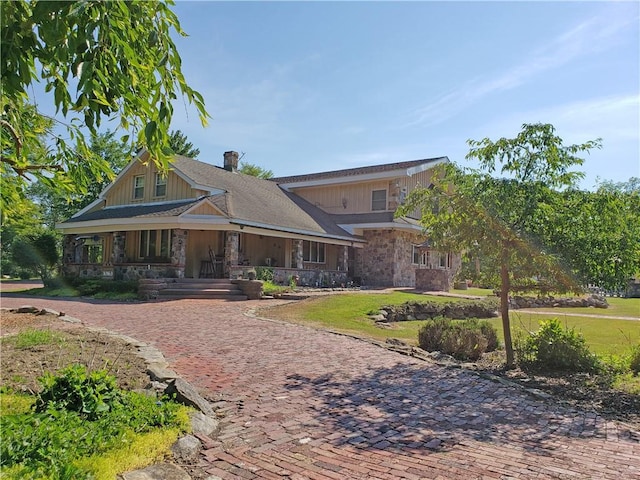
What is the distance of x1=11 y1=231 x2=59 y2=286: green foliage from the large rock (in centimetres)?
2709

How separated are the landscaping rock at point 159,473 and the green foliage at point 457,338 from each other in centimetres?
727

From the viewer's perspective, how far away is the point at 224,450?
4.10 meters

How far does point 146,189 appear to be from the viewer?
24625 millimetres

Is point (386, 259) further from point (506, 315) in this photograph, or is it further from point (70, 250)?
point (506, 315)

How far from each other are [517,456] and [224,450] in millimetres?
2646

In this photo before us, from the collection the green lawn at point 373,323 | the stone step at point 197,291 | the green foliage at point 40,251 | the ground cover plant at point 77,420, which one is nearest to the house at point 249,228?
the stone step at point 197,291

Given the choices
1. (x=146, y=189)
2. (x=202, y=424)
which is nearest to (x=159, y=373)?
(x=202, y=424)

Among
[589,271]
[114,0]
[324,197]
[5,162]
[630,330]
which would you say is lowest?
[630,330]

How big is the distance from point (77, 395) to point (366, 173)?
2493 cm

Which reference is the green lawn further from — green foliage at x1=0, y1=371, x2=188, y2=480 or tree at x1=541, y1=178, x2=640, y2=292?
green foliage at x1=0, y1=371, x2=188, y2=480

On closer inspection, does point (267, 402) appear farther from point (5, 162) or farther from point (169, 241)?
point (169, 241)

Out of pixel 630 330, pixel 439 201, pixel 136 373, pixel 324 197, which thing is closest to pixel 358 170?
pixel 324 197

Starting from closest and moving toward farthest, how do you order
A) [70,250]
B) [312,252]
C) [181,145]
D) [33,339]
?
[33,339] → [70,250] → [312,252] → [181,145]

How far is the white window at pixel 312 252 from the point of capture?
26328 millimetres
